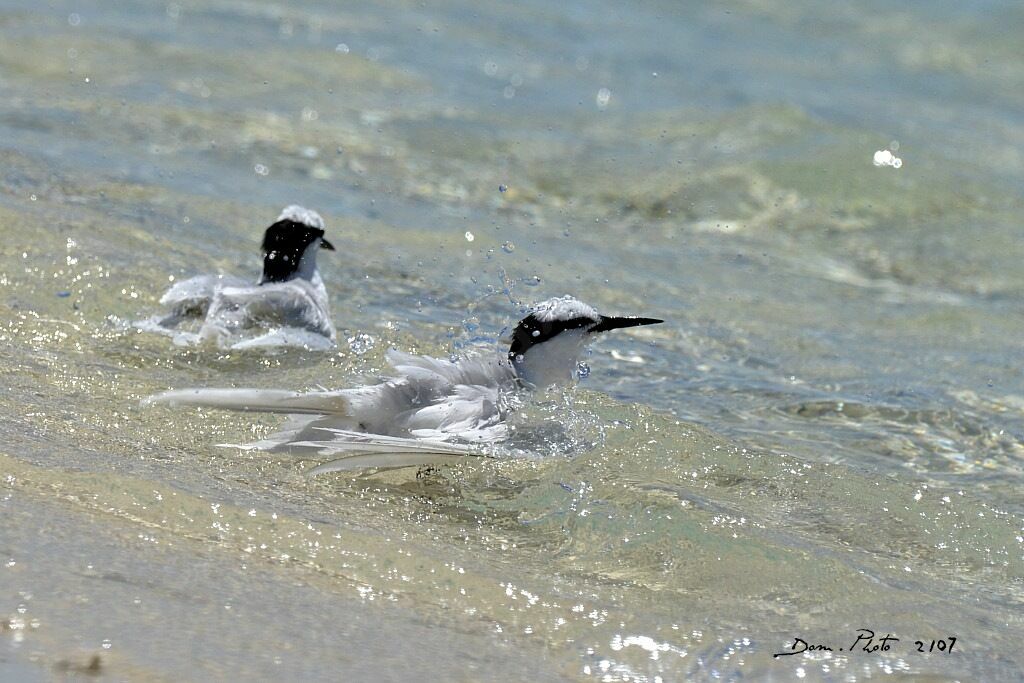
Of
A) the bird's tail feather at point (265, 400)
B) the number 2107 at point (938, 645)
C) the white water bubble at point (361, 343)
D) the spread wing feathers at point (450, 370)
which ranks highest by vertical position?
the spread wing feathers at point (450, 370)

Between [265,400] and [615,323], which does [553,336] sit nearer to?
[615,323]

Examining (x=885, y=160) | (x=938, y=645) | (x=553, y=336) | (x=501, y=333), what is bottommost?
(x=938, y=645)

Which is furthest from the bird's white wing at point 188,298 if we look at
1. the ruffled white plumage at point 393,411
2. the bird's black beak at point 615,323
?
the bird's black beak at point 615,323

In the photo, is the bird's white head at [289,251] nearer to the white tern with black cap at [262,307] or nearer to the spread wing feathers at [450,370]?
the white tern with black cap at [262,307]

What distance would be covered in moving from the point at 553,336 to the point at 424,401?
0.69m

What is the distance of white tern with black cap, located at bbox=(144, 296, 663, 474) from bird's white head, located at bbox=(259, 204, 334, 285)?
184 cm

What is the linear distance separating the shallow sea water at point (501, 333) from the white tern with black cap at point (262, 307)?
0.11 m

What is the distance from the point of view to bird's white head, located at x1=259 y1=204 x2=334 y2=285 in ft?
22.2

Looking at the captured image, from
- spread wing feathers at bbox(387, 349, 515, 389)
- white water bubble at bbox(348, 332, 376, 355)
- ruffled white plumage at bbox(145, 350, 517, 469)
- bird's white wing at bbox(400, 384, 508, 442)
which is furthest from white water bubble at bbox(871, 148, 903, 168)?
bird's white wing at bbox(400, 384, 508, 442)

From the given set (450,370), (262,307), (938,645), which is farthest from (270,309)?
(938,645)

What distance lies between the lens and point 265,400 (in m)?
4.57

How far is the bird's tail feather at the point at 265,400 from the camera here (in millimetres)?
4559

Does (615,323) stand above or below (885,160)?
below

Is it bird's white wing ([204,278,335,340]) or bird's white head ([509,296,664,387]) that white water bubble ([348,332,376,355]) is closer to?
bird's white wing ([204,278,335,340])
